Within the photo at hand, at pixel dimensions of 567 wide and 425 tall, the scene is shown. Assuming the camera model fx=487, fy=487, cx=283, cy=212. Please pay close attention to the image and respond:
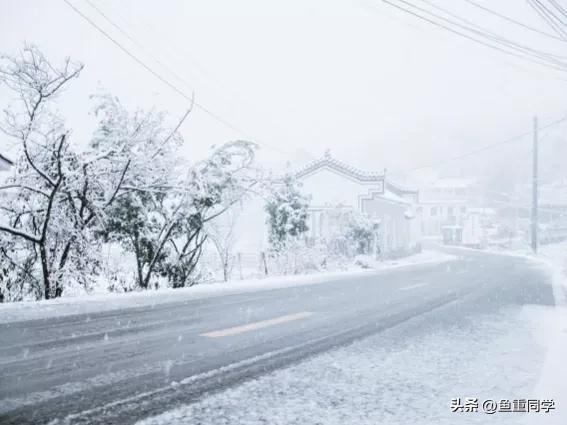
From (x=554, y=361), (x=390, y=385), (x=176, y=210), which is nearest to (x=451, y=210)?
(x=176, y=210)

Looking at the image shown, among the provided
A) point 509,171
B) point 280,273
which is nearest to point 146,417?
point 280,273

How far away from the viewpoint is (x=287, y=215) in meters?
21.1

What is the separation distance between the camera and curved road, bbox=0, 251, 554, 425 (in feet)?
13.1

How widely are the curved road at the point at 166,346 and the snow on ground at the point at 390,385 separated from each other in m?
0.32

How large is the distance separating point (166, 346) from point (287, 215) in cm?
1518

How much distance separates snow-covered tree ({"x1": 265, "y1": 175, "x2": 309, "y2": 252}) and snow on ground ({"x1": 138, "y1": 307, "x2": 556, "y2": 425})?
1355 centimetres

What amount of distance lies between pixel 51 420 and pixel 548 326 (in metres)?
8.23

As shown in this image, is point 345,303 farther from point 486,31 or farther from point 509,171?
point 509,171

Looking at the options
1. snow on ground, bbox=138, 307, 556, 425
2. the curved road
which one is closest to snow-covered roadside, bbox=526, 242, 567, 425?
snow on ground, bbox=138, 307, 556, 425

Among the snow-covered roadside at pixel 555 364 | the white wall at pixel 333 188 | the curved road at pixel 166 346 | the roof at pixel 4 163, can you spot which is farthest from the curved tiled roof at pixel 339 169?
the snow-covered roadside at pixel 555 364

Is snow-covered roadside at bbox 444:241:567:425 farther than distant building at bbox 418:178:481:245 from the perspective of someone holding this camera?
No

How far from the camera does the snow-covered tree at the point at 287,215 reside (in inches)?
826

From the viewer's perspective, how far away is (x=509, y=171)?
105m

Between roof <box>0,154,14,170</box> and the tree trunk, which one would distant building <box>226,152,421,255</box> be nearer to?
roof <box>0,154,14,170</box>
